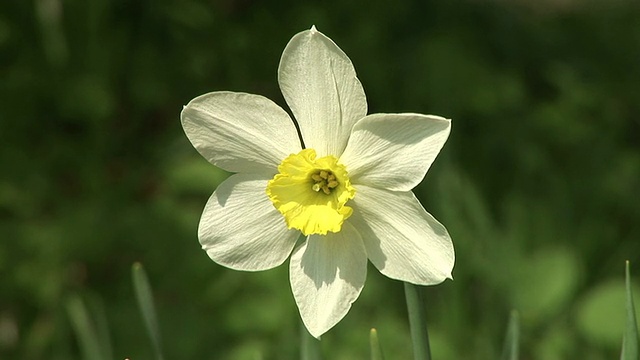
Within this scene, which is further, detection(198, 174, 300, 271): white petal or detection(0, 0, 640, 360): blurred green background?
detection(0, 0, 640, 360): blurred green background

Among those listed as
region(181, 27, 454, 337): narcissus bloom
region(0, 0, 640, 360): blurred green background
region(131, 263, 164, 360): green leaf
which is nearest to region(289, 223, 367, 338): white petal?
region(181, 27, 454, 337): narcissus bloom

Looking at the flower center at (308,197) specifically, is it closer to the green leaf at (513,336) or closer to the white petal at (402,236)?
the white petal at (402,236)

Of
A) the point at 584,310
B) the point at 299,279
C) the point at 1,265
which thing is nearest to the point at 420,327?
the point at 299,279

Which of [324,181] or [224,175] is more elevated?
[324,181]

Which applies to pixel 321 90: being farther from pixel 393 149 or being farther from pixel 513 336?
pixel 513 336

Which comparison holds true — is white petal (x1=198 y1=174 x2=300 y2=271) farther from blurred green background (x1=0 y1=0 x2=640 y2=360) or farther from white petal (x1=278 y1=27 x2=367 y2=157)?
blurred green background (x1=0 y1=0 x2=640 y2=360)

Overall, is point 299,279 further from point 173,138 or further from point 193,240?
point 173,138

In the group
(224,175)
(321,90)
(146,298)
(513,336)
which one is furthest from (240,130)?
(224,175)
